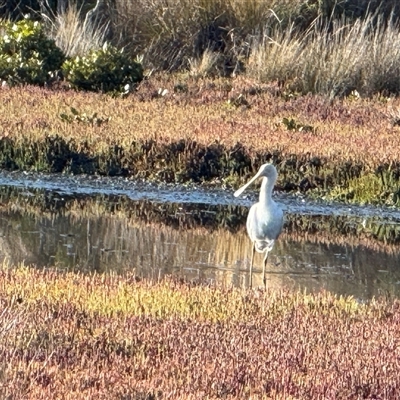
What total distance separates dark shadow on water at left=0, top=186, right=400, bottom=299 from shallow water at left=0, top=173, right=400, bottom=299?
0.04ft

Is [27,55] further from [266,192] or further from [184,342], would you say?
[184,342]

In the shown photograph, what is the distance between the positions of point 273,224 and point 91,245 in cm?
199

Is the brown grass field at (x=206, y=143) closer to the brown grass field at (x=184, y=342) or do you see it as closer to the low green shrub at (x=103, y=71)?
the low green shrub at (x=103, y=71)

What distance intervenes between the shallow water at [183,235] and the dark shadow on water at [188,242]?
0.04 ft

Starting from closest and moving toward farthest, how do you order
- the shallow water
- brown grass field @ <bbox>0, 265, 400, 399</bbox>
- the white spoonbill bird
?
brown grass field @ <bbox>0, 265, 400, 399</bbox>, the white spoonbill bird, the shallow water

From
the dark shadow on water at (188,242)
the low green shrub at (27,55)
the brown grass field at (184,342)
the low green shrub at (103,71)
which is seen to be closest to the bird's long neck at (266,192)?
the dark shadow on water at (188,242)

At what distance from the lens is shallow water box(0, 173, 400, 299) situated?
37.6 ft

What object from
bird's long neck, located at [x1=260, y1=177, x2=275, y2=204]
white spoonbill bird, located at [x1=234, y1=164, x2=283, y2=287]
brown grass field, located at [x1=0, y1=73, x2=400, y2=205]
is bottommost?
brown grass field, located at [x1=0, y1=73, x2=400, y2=205]

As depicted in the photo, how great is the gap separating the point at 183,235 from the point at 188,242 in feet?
1.18

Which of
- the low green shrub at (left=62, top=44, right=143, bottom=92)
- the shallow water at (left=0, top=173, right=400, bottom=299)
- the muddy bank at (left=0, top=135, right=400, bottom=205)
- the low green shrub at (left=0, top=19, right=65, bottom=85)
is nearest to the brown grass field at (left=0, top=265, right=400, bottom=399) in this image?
the shallow water at (left=0, top=173, right=400, bottom=299)

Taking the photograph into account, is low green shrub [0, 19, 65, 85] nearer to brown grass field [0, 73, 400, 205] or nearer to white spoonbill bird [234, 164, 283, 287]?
brown grass field [0, 73, 400, 205]

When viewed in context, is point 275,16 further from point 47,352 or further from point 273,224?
point 47,352

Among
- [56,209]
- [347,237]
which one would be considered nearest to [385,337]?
[347,237]

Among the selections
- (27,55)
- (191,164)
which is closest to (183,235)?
(191,164)
